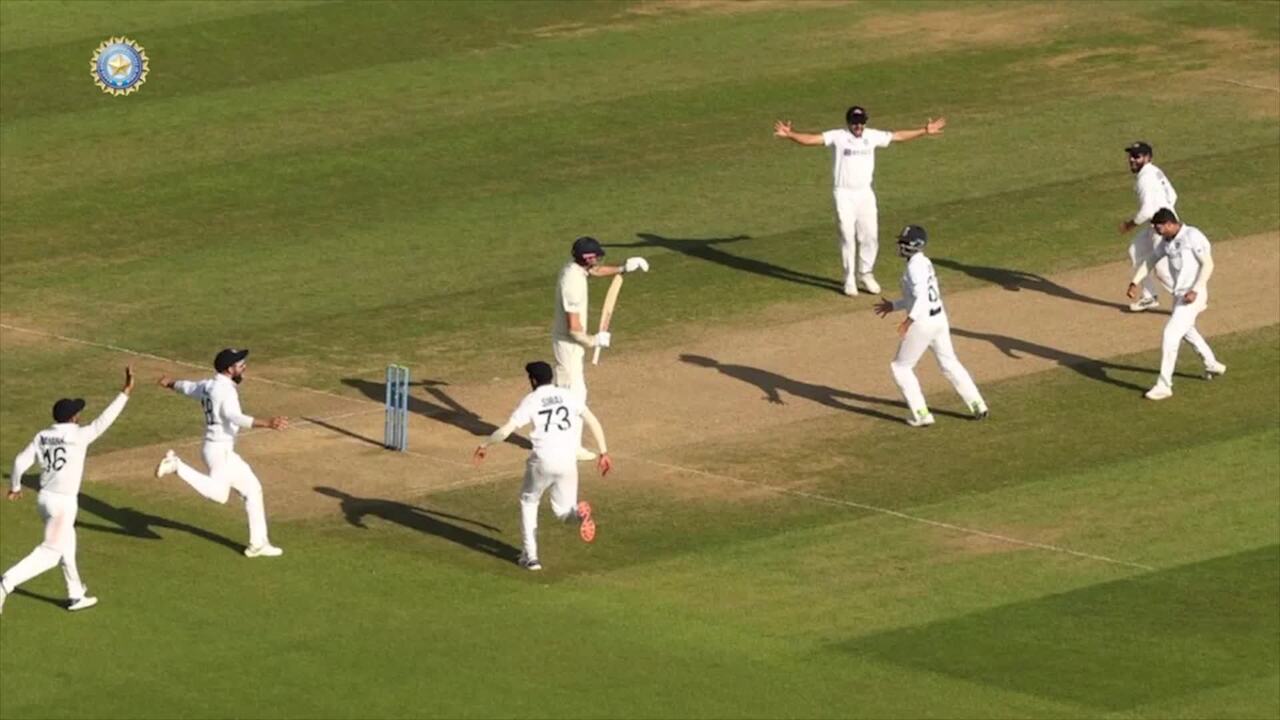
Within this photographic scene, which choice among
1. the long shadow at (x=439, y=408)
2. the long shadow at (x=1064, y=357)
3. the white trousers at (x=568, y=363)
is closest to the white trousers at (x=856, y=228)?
the long shadow at (x=1064, y=357)

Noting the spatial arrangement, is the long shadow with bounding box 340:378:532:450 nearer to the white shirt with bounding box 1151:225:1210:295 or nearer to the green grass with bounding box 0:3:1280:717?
the green grass with bounding box 0:3:1280:717

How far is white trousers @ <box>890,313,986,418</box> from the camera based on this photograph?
30812 mm

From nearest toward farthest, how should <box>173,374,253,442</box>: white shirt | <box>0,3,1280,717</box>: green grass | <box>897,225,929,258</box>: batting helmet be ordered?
<box>0,3,1280,717</box>: green grass, <box>173,374,253,442</box>: white shirt, <box>897,225,929,258</box>: batting helmet

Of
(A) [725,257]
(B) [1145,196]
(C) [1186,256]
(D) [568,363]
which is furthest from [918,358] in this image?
(A) [725,257]

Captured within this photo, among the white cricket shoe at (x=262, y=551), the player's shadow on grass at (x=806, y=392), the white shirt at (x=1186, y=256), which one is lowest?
the white cricket shoe at (x=262, y=551)

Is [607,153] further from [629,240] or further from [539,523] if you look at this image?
[539,523]

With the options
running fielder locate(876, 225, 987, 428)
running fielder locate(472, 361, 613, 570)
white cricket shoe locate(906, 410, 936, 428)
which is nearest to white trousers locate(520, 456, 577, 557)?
running fielder locate(472, 361, 613, 570)

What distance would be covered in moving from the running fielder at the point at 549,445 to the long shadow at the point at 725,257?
34.4 feet

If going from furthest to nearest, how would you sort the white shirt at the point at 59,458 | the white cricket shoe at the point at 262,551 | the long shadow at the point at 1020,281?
the long shadow at the point at 1020,281 → the white cricket shoe at the point at 262,551 → the white shirt at the point at 59,458

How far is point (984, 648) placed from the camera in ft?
81.9

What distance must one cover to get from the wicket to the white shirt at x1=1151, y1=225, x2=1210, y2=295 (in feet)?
27.4

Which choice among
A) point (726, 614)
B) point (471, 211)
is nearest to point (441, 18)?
point (471, 211)

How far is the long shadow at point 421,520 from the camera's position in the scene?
27750mm

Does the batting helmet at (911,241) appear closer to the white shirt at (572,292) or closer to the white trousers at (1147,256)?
the white trousers at (1147,256)
